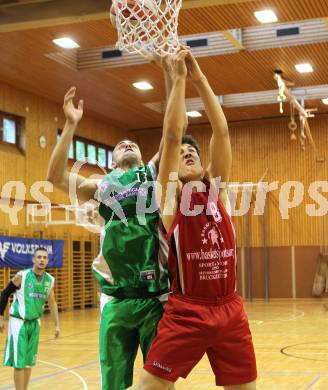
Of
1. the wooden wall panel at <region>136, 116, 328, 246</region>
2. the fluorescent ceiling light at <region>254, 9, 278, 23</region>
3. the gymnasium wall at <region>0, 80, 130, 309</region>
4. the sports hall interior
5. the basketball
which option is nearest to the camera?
the basketball

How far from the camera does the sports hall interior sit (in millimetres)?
10219

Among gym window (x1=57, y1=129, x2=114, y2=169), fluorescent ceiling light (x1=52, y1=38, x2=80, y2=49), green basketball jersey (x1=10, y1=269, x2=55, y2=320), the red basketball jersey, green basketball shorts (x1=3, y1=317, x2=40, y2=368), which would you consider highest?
fluorescent ceiling light (x1=52, y1=38, x2=80, y2=49)

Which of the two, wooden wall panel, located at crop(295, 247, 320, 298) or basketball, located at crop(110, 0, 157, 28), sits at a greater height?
basketball, located at crop(110, 0, 157, 28)

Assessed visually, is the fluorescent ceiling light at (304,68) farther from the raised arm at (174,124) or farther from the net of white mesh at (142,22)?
the raised arm at (174,124)

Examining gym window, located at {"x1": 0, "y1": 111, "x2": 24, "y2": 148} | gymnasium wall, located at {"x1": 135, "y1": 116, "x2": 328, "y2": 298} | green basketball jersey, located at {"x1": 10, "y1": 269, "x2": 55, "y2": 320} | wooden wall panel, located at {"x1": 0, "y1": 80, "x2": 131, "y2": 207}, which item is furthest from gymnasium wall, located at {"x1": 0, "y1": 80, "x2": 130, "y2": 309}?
green basketball jersey, located at {"x1": 10, "y1": 269, "x2": 55, "y2": 320}

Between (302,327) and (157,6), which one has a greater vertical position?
(157,6)

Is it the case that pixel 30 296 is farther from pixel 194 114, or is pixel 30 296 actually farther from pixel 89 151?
pixel 194 114

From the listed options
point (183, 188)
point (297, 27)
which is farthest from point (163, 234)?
point (297, 27)

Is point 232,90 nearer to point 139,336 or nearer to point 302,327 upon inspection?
point 302,327

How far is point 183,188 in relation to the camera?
3947 mm

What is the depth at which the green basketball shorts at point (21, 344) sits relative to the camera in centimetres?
735

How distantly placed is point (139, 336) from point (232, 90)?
1635 cm

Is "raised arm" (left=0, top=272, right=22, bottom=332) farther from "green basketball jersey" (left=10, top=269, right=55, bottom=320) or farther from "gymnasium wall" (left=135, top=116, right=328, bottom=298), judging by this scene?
"gymnasium wall" (left=135, top=116, right=328, bottom=298)

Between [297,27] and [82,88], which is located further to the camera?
[82,88]
